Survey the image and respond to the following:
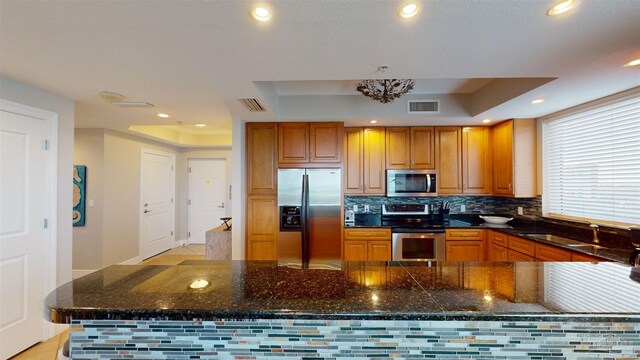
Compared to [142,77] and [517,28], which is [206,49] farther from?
[517,28]

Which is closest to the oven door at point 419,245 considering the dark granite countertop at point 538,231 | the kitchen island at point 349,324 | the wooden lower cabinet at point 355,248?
the dark granite countertop at point 538,231

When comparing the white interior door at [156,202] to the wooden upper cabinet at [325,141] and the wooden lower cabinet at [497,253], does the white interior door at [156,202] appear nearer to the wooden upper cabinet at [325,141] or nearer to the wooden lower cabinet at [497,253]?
the wooden upper cabinet at [325,141]

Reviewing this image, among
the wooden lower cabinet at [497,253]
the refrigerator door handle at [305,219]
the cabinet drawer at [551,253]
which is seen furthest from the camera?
the refrigerator door handle at [305,219]

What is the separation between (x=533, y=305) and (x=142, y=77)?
8.82 feet

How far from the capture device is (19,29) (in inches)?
56.5

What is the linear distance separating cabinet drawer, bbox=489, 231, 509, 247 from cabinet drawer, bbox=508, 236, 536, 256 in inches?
3.2

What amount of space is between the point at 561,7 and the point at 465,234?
2.77 meters

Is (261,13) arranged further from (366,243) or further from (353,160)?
(366,243)

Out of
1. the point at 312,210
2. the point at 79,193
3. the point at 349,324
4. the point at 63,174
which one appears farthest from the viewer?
the point at 79,193

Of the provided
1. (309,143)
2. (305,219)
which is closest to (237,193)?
(305,219)

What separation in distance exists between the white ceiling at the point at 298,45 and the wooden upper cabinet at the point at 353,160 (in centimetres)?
156

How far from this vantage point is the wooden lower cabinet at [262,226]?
3.51m

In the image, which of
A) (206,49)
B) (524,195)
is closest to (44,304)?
(206,49)

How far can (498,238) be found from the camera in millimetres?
A: 3256
